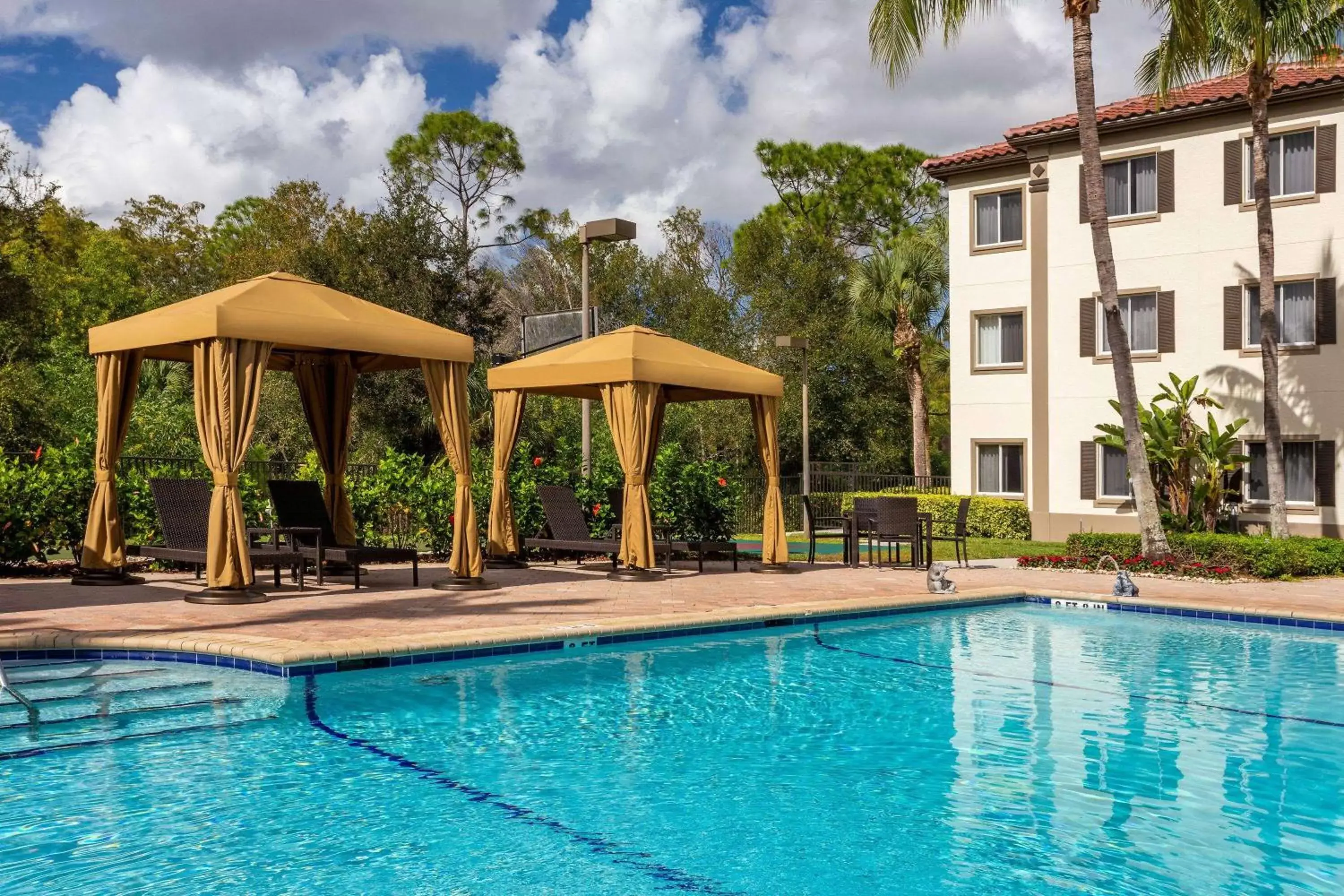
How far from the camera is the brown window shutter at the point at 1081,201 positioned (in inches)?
954

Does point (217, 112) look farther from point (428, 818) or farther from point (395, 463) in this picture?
point (428, 818)

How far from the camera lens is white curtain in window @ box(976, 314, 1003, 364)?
26125mm

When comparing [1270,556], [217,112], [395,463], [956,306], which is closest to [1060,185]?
[956,306]

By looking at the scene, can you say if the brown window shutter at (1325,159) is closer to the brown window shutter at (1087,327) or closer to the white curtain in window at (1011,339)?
the brown window shutter at (1087,327)

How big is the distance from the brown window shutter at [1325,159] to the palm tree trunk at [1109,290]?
24.4 ft

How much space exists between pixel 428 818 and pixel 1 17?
115 ft

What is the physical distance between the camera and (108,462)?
1216cm

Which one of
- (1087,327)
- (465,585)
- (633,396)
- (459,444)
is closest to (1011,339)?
(1087,327)

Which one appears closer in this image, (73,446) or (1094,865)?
(1094,865)

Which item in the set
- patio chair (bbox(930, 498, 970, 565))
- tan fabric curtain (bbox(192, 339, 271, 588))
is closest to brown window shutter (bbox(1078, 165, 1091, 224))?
patio chair (bbox(930, 498, 970, 565))

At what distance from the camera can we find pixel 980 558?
1981 cm

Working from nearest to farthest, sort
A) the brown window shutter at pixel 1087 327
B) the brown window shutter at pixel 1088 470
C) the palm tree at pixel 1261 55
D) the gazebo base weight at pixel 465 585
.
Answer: the gazebo base weight at pixel 465 585, the palm tree at pixel 1261 55, the brown window shutter at pixel 1088 470, the brown window shutter at pixel 1087 327

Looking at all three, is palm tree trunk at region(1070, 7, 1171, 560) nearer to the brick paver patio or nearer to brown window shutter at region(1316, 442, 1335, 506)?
the brick paver patio

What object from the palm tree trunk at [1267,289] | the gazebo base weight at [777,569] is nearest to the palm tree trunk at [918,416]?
the palm tree trunk at [1267,289]
